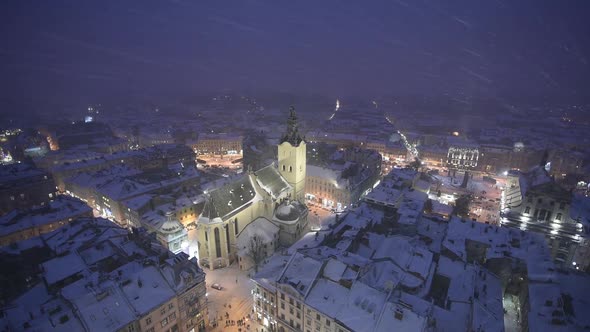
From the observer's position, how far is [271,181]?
2598 inches

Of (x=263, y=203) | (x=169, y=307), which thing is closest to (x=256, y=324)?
(x=169, y=307)

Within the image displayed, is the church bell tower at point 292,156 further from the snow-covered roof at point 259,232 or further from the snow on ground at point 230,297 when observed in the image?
the snow on ground at point 230,297

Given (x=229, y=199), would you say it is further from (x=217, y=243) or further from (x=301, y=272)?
(x=301, y=272)

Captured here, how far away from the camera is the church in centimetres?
5447

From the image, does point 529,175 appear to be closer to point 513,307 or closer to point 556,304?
point 513,307

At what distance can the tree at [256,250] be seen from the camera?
54531mm

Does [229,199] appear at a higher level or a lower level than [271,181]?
lower

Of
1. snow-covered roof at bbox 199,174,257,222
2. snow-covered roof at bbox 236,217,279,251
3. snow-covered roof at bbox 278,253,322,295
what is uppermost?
snow-covered roof at bbox 199,174,257,222

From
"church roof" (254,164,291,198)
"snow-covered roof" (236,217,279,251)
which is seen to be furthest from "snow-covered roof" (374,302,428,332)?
"church roof" (254,164,291,198)

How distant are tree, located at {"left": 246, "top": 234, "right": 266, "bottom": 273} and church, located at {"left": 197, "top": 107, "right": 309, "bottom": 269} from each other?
6.11 feet

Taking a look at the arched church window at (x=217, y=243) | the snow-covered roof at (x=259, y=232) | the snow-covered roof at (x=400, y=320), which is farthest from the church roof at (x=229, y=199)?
the snow-covered roof at (x=400, y=320)

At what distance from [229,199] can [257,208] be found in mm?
8721

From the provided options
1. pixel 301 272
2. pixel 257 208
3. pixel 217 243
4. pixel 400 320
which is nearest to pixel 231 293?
pixel 217 243

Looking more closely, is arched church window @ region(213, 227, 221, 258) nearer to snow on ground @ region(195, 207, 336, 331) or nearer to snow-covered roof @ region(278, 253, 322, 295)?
snow on ground @ region(195, 207, 336, 331)
